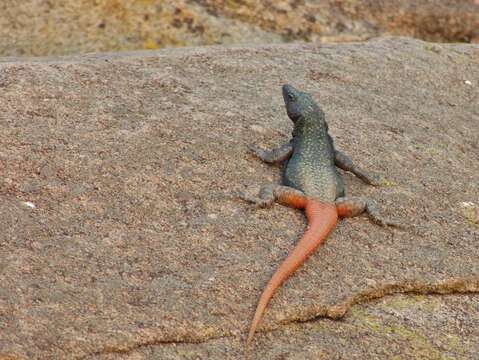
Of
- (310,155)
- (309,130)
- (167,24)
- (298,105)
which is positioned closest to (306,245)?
(310,155)

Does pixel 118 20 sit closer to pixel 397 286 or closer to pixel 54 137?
pixel 54 137

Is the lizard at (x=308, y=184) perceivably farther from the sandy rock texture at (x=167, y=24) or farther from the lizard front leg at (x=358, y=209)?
the sandy rock texture at (x=167, y=24)

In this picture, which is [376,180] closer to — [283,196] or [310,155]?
[310,155]

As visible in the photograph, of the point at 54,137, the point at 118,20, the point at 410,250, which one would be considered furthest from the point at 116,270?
the point at 118,20

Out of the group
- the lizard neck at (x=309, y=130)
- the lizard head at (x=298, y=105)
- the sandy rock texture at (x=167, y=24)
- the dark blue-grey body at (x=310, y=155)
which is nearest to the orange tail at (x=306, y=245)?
the dark blue-grey body at (x=310, y=155)

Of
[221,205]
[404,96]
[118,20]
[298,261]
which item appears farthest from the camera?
[118,20]

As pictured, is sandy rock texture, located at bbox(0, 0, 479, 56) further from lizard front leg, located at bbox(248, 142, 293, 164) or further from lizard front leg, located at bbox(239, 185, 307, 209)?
lizard front leg, located at bbox(239, 185, 307, 209)
